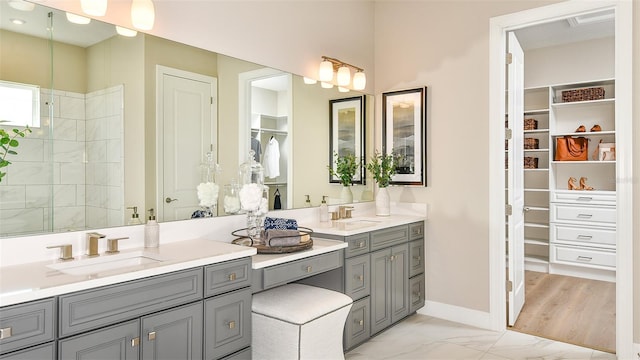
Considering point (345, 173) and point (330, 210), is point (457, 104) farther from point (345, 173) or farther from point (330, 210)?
point (330, 210)

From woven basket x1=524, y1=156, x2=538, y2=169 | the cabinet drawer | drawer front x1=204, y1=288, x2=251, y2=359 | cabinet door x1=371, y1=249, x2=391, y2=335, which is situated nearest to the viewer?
drawer front x1=204, y1=288, x2=251, y2=359

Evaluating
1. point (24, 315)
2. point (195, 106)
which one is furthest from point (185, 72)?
point (24, 315)

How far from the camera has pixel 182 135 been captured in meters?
2.36

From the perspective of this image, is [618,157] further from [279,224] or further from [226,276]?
[226,276]

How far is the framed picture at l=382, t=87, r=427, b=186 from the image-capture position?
367cm

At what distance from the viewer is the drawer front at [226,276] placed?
186 cm

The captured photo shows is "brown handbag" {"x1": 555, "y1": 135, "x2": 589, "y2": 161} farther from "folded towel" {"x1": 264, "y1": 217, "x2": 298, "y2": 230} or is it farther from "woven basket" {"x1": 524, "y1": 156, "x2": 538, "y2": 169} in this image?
"folded towel" {"x1": 264, "y1": 217, "x2": 298, "y2": 230}

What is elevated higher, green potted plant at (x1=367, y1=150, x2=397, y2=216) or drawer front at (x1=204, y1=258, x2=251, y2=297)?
green potted plant at (x1=367, y1=150, x2=397, y2=216)

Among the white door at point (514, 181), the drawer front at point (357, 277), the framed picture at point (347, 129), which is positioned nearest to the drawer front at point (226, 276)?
the drawer front at point (357, 277)

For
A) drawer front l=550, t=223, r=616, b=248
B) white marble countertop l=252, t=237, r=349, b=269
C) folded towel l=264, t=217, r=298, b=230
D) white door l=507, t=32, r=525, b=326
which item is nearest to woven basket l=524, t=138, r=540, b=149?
drawer front l=550, t=223, r=616, b=248

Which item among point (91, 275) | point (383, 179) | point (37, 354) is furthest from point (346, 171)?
point (37, 354)

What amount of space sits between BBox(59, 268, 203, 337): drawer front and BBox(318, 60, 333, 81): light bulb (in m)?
2.00

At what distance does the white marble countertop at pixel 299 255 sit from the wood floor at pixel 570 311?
6.02ft

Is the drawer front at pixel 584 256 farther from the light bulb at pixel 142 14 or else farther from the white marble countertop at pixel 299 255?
the light bulb at pixel 142 14
